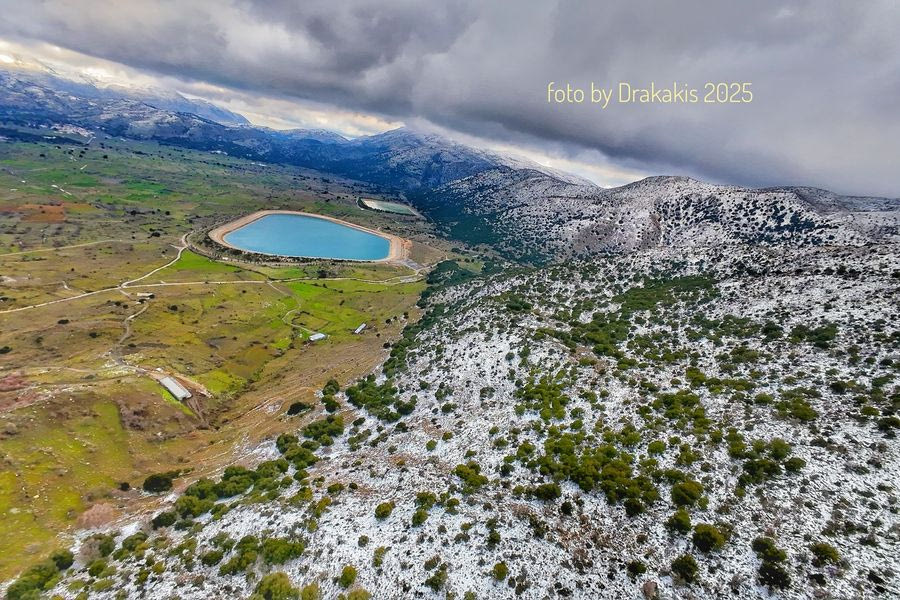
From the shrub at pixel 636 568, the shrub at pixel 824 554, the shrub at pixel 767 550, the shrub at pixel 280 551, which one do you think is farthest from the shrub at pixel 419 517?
the shrub at pixel 824 554

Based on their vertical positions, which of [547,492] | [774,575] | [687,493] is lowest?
[547,492]

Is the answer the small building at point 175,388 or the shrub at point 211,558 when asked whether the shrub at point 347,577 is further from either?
the small building at point 175,388

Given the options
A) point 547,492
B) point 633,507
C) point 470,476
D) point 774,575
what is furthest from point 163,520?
point 774,575

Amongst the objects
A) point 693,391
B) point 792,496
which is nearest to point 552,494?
point 792,496

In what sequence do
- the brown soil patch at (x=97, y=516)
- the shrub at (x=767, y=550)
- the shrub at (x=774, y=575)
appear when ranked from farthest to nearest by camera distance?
the brown soil patch at (x=97, y=516) < the shrub at (x=767, y=550) < the shrub at (x=774, y=575)

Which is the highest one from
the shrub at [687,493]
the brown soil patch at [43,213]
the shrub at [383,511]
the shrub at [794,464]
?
the shrub at [794,464]

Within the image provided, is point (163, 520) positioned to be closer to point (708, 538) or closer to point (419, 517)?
point (419, 517)

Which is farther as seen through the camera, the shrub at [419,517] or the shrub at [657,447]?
the shrub at [657,447]
